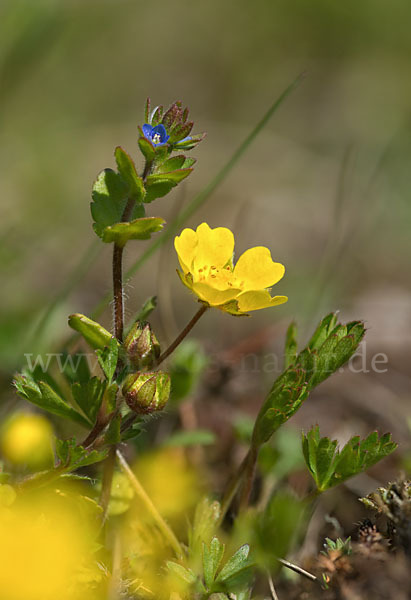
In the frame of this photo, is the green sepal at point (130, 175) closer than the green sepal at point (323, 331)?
Yes

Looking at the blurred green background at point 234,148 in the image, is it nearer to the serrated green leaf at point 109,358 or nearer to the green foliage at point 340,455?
the serrated green leaf at point 109,358

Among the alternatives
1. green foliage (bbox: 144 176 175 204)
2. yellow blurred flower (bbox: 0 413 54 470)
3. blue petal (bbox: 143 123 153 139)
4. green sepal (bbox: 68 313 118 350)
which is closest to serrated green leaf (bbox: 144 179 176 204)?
green foliage (bbox: 144 176 175 204)

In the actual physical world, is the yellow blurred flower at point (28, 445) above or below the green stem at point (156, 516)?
above

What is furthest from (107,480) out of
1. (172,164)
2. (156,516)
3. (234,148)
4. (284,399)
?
(234,148)

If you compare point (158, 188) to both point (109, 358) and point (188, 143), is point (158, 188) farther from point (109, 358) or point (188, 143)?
point (109, 358)

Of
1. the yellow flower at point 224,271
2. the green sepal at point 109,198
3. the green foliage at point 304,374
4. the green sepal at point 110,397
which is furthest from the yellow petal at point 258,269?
the green sepal at point 110,397

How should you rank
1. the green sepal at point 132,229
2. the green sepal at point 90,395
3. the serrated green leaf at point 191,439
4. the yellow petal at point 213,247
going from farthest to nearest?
1. the serrated green leaf at point 191,439
2. the yellow petal at point 213,247
3. the green sepal at point 90,395
4. the green sepal at point 132,229

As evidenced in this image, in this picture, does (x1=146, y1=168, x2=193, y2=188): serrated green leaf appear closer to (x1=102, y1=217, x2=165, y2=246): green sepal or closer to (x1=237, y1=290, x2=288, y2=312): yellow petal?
(x1=102, y1=217, x2=165, y2=246): green sepal
